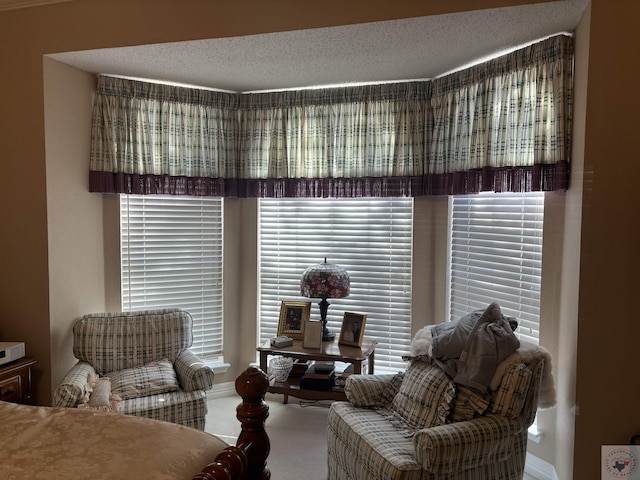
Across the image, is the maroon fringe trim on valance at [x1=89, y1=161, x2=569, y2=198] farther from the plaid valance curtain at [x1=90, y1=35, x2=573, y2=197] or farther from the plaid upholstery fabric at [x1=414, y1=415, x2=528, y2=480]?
the plaid upholstery fabric at [x1=414, y1=415, x2=528, y2=480]

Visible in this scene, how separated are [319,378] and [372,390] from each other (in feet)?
2.02

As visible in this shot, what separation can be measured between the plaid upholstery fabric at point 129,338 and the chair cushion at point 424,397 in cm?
170

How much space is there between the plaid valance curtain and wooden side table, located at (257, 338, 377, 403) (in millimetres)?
1207

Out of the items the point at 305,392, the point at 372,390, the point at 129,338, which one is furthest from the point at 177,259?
the point at 372,390

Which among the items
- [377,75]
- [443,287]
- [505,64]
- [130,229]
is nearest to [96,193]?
[130,229]

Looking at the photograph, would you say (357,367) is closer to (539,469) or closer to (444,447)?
(444,447)

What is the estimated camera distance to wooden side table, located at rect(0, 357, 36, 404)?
3.05 meters

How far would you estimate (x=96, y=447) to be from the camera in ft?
4.96

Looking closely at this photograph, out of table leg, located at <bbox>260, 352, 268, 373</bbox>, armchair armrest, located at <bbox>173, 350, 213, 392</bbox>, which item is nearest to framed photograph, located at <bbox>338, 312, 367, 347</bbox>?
table leg, located at <bbox>260, 352, 268, 373</bbox>

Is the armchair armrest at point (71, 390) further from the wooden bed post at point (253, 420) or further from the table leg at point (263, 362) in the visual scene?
the wooden bed post at point (253, 420)

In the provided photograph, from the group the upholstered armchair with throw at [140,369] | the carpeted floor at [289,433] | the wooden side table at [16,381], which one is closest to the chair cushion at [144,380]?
the upholstered armchair with throw at [140,369]

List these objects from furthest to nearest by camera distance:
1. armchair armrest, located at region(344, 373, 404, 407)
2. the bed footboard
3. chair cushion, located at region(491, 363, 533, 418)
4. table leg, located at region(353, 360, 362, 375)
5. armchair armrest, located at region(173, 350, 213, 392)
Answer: table leg, located at region(353, 360, 362, 375), armchair armrest, located at region(173, 350, 213, 392), armchair armrest, located at region(344, 373, 404, 407), chair cushion, located at region(491, 363, 533, 418), the bed footboard

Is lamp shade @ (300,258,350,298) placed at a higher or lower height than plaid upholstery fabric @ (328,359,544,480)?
higher

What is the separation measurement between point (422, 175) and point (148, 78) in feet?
7.45
